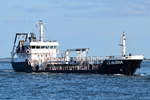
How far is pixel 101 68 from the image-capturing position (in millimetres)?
113000

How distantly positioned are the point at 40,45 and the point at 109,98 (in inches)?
2211

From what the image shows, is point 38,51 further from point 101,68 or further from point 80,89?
point 80,89

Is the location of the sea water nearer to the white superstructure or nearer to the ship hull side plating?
the ship hull side plating

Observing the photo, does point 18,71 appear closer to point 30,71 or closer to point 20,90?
point 30,71

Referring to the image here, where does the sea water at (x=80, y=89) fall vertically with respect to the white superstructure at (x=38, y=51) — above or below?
below

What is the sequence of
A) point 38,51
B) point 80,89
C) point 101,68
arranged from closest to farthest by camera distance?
point 80,89, point 101,68, point 38,51

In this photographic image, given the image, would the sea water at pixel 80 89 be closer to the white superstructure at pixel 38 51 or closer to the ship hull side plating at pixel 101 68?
the ship hull side plating at pixel 101 68

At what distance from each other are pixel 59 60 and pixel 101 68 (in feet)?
45.3

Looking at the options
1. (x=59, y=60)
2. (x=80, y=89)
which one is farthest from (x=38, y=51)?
(x=80, y=89)

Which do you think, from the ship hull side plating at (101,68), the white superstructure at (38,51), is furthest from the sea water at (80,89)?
the white superstructure at (38,51)

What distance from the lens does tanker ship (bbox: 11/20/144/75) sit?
362ft

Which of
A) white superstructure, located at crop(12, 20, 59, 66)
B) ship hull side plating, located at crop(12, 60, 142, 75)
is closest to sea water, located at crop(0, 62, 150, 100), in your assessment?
ship hull side plating, located at crop(12, 60, 142, 75)

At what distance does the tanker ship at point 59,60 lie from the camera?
110312 millimetres

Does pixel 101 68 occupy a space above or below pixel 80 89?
above
